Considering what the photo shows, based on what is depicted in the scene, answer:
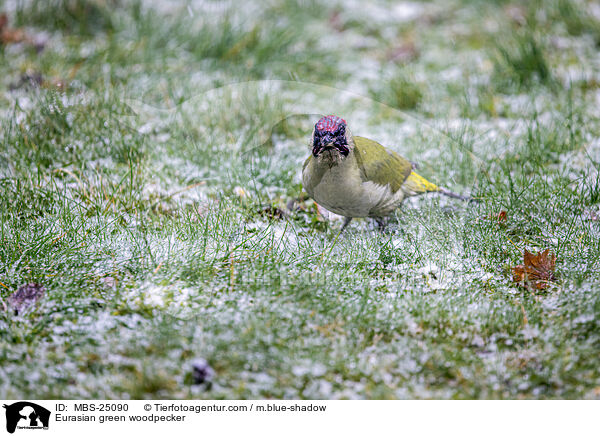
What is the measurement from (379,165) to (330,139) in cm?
44

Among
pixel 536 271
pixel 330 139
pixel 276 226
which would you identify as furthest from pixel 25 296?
pixel 536 271

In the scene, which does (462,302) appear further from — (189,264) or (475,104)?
(475,104)

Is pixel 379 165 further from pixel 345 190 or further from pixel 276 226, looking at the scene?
pixel 276 226

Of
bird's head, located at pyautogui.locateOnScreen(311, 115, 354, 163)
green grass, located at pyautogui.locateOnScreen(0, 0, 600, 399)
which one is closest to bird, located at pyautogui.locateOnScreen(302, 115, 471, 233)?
bird's head, located at pyautogui.locateOnScreen(311, 115, 354, 163)

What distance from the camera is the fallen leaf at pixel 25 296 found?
225 centimetres

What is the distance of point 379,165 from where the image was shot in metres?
2.65

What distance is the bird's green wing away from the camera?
8.43 ft

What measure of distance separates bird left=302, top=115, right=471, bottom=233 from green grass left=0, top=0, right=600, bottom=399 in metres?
0.17

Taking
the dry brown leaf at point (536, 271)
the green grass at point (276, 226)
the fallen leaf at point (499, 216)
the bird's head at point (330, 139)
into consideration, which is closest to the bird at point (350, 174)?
the bird's head at point (330, 139)

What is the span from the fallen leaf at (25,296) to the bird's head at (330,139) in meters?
1.34
